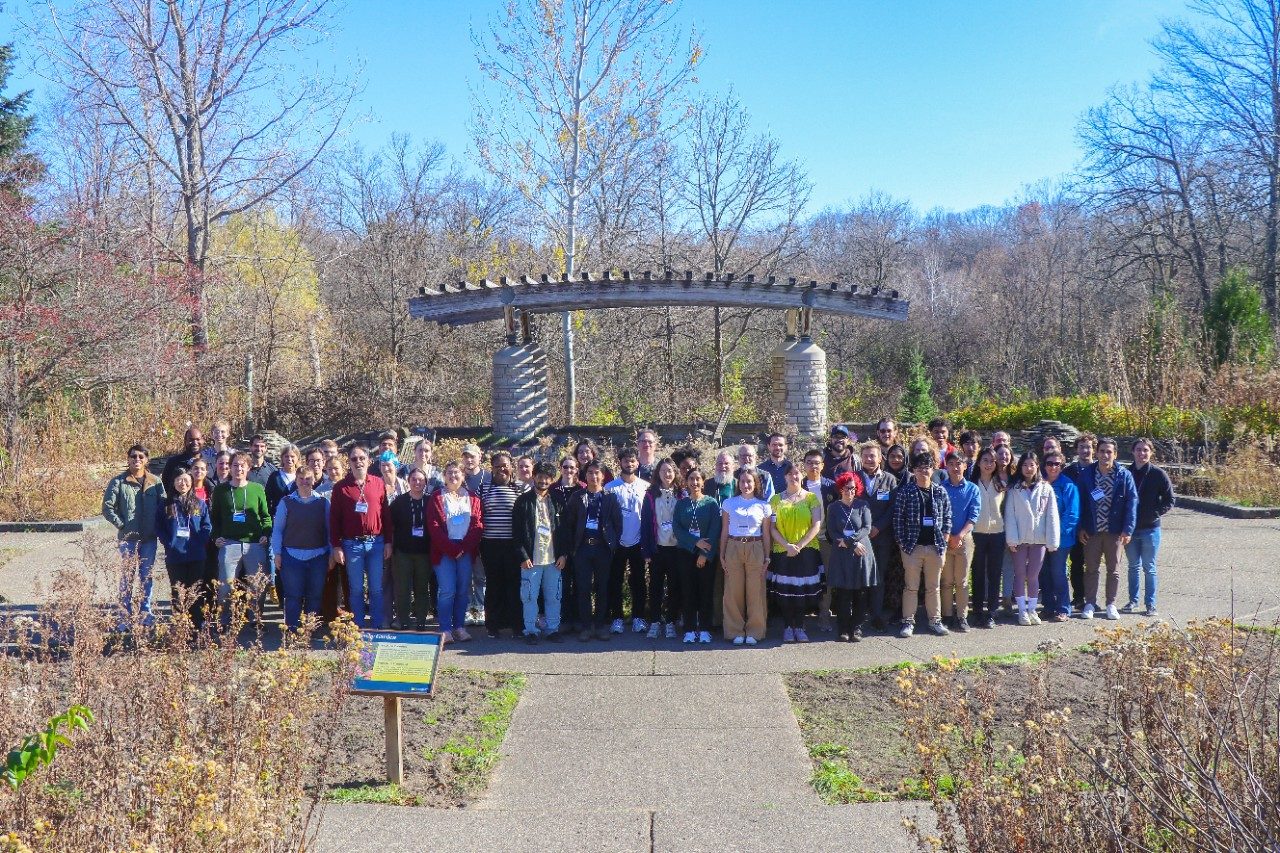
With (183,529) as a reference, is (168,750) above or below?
below

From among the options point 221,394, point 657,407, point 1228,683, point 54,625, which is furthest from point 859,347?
point 1228,683

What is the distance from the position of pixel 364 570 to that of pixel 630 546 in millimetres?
2281

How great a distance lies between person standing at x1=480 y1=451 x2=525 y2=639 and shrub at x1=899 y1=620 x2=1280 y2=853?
478 centimetres

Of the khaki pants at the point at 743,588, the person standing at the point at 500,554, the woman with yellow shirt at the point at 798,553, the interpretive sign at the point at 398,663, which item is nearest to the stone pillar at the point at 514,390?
the person standing at the point at 500,554

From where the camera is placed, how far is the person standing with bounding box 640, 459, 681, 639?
8.84 m

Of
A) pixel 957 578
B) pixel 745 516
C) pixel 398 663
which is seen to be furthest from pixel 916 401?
pixel 398 663

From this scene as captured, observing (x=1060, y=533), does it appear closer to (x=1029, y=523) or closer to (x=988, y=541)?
(x=1029, y=523)

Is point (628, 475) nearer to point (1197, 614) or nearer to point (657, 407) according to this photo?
point (1197, 614)

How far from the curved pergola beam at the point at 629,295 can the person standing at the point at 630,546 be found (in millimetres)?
9938

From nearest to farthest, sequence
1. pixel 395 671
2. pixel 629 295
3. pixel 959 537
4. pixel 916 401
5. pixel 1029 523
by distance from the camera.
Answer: pixel 395 671 < pixel 959 537 < pixel 1029 523 < pixel 629 295 < pixel 916 401

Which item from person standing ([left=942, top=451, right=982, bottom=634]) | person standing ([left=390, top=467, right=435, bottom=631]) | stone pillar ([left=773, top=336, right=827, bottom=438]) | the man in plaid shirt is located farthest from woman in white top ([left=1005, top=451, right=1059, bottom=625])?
stone pillar ([left=773, top=336, right=827, bottom=438])

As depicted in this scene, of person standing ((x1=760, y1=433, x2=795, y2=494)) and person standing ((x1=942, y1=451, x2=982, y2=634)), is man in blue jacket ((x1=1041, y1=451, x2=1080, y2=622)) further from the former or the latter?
person standing ((x1=760, y1=433, x2=795, y2=494))

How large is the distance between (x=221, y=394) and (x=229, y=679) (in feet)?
61.3

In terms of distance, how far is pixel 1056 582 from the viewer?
929 centimetres
